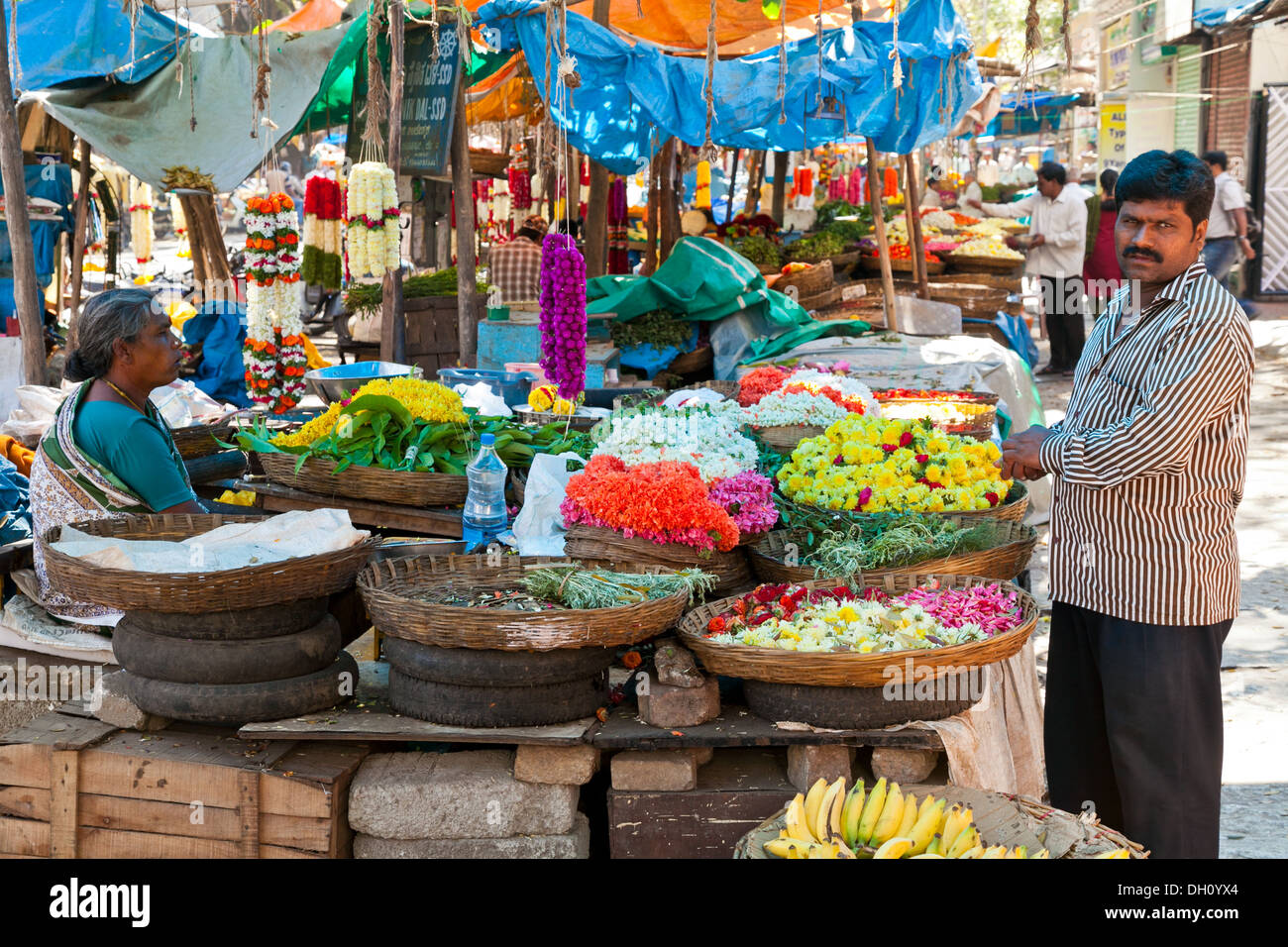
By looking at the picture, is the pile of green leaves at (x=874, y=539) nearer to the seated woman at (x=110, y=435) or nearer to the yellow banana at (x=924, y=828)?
the yellow banana at (x=924, y=828)

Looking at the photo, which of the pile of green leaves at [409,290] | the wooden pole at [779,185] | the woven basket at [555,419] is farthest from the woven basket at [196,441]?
the wooden pole at [779,185]

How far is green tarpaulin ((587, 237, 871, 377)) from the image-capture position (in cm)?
876

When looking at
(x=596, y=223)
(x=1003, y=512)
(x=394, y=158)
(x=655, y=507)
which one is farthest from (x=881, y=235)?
(x=655, y=507)

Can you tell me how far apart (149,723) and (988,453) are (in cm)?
298

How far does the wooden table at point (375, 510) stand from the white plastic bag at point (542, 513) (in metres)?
0.36

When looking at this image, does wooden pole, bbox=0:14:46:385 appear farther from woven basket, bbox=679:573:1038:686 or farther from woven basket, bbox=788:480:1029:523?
woven basket, bbox=679:573:1038:686

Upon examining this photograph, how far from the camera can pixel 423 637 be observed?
312cm

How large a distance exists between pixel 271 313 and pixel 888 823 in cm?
571

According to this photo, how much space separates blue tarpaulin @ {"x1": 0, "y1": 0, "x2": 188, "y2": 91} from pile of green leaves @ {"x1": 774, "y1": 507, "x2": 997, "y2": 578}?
22.0ft

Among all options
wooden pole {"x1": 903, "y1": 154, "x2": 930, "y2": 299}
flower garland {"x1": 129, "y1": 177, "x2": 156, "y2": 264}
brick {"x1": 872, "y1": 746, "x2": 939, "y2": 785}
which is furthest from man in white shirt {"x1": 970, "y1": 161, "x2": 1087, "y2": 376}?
flower garland {"x1": 129, "y1": 177, "x2": 156, "y2": 264}

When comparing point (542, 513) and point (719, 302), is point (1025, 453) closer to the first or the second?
point (542, 513)

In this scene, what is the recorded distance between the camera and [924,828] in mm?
2555

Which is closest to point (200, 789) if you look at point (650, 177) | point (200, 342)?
point (200, 342)

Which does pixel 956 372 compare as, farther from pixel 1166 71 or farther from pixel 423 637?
pixel 1166 71
